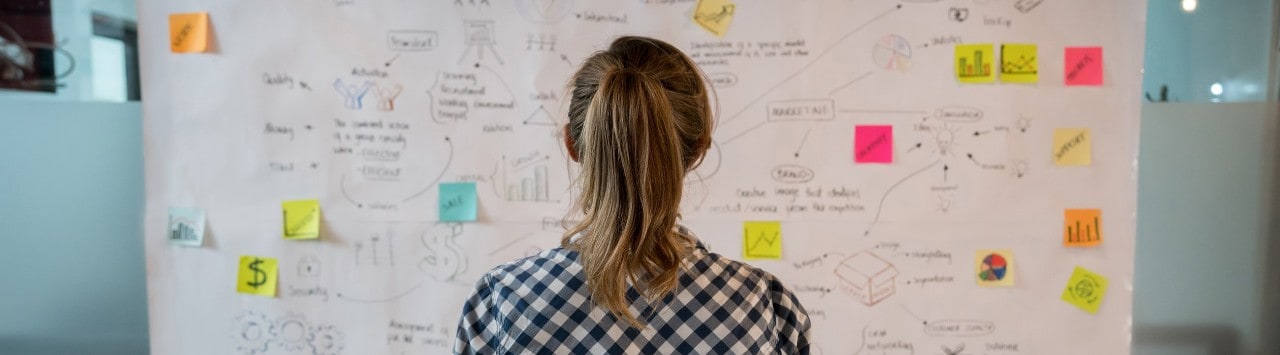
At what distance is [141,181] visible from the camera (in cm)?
208

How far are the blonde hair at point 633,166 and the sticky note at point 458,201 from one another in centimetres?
88

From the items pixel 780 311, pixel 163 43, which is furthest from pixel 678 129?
pixel 163 43

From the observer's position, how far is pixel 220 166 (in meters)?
1.96

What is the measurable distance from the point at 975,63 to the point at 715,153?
56 cm

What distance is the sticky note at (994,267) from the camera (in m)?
1.83

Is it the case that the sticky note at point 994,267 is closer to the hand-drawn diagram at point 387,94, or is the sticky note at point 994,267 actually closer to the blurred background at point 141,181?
the blurred background at point 141,181

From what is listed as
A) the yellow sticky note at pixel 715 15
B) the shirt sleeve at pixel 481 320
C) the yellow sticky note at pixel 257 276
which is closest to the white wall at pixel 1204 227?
the yellow sticky note at pixel 715 15

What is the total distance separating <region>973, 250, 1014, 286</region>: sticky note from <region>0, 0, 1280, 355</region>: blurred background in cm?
35

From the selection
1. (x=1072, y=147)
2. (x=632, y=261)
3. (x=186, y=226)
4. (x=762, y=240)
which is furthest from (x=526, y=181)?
(x=1072, y=147)

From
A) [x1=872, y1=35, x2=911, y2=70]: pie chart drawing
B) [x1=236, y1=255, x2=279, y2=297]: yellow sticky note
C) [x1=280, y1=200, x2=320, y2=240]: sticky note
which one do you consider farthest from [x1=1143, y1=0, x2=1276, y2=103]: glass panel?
[x1=236, y1=255, x2=279, y2=297]: yellow sticky note

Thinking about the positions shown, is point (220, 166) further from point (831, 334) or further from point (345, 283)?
point (831, 334)

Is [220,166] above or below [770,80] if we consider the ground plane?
below

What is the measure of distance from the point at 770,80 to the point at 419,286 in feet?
2.91

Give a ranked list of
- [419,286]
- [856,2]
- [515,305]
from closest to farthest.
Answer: [515,305]
[856,2]
[419,286]
